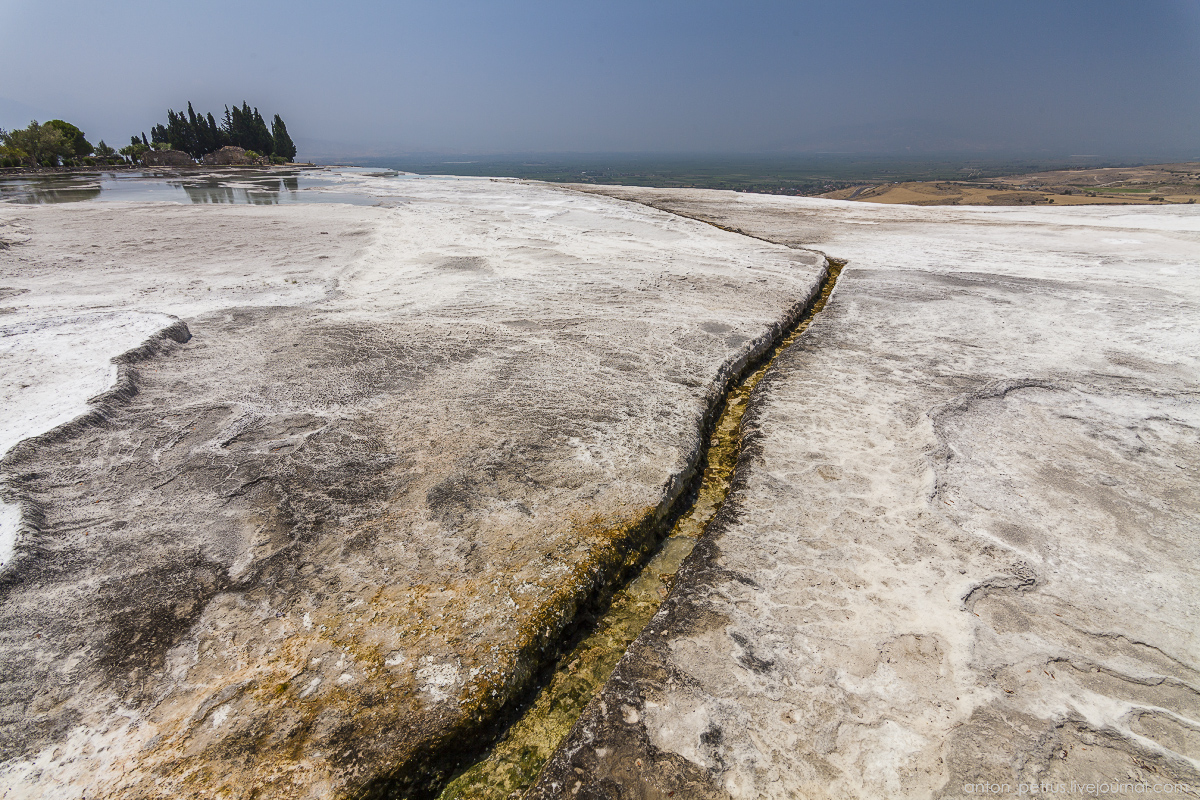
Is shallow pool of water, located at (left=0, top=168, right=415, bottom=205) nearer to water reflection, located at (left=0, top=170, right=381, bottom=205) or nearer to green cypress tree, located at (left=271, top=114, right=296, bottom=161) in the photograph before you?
water reflection, located at (left=0, top=170, right=381, bottom=205)

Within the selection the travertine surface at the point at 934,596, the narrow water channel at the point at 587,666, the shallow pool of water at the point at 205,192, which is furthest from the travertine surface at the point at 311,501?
the shallow pool of water at the point at 205,192

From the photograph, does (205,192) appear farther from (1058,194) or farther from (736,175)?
(736,175)

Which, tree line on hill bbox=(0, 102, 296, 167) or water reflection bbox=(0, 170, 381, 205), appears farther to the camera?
tree line on hill bbox=(0, 102, 296, 167)

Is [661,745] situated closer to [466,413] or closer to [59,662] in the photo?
[59,662]

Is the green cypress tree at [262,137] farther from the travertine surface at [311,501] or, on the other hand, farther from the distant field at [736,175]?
the travertine surface at [311,501]

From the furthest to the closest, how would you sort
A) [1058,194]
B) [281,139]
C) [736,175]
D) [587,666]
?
1. [736,175]
2. [281,139]
3. [1058,194]
4. [587,666]

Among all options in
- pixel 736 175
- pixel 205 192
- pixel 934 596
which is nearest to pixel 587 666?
pixel 934 596

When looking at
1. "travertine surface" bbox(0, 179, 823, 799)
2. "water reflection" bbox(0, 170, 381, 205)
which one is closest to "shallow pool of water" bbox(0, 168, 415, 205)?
"water reflection" bbox(0, 170, 381, 205)
